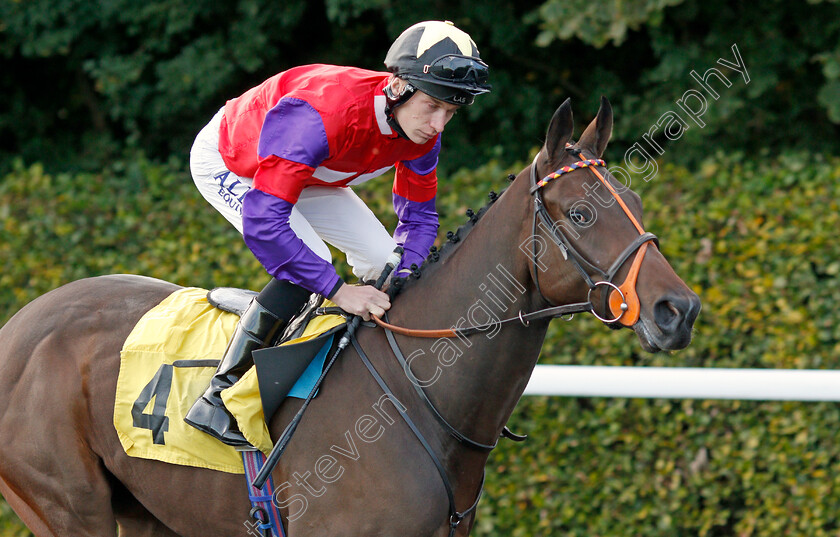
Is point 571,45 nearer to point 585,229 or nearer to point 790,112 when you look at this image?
point 790,112

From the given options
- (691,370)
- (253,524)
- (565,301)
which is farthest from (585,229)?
(691,370)

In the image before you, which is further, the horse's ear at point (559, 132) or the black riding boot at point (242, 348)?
the black riding boot at point (242, 348)

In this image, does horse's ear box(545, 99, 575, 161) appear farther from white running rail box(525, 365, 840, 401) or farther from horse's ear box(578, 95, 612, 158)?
white running rail box(525, 365, 840, 401)

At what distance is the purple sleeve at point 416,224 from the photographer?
323 cm

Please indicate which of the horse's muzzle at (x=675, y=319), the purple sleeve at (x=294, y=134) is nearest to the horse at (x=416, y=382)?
the horse's muzzle at (x=675, y=319)

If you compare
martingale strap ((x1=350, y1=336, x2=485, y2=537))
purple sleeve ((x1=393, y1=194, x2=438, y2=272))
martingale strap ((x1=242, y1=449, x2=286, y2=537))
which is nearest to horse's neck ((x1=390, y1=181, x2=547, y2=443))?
martingale strap ((x1=350, y1=336, x2=485, y2=537))

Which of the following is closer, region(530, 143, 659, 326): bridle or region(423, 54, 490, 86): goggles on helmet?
region(530, 143, 659, 326): bridle

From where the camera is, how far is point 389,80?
8.97ft

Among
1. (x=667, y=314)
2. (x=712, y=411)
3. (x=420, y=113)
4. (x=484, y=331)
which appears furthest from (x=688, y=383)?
(x=420, y=113)

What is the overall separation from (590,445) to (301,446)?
2.25 meters

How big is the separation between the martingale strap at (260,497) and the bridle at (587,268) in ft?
2.59

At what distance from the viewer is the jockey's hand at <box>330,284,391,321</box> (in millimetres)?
2707

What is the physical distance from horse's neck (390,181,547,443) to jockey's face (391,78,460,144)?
341 millimetres

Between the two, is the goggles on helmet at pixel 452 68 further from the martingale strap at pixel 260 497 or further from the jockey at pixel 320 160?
the martingale strap at pixel 260 497
